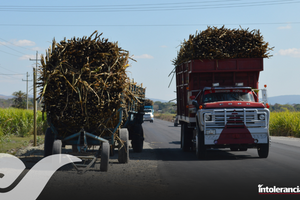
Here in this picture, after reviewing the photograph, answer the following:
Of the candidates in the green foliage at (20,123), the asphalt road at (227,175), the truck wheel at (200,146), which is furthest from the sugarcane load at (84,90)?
the green foliage at (20,123)

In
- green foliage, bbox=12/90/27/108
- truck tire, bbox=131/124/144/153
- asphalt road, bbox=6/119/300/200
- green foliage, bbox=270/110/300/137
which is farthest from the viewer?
green foliage, bbox=12/90/27/108

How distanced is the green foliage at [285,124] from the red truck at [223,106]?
1184 cm

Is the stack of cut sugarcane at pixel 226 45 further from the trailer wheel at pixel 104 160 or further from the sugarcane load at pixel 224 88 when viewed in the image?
the trailer wheel at pixel 104 160

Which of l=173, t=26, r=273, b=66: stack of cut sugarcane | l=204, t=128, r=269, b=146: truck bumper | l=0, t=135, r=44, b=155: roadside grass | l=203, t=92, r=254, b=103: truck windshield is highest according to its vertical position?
l=173, t=26, r=273, b=66: stack of cut sugarcane

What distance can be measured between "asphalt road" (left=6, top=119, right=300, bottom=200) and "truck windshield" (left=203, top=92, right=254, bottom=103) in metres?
2.27

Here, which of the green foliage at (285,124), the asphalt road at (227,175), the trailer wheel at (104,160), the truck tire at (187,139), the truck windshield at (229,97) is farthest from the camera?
the green foliage at (285,124)

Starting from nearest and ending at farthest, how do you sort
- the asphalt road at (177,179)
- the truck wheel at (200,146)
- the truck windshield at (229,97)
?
the asphalt road at (177,179)
the truck wheel at (200,146)
the truck windshield at (229,97)

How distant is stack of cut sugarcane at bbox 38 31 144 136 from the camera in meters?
11.3

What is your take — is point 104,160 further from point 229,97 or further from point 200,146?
point 229,97

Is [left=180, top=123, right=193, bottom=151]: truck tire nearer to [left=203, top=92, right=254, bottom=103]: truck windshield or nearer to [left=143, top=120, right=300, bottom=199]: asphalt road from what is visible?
[left=143, top=120, right=300, bottom=199]: asphalt road

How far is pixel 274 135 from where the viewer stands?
1110 inches

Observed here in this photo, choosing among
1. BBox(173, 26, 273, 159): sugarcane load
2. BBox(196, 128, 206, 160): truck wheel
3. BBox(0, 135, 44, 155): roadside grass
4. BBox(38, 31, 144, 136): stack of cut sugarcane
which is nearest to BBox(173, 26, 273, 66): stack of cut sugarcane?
BBox(173, 26, 273, 159): sugarcane load

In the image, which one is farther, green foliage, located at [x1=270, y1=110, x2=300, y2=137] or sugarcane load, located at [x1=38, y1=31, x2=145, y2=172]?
green foliage, located at [x1=270, y1=110, x2=300, y2=137]

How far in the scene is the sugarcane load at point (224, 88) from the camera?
13.2 meters
